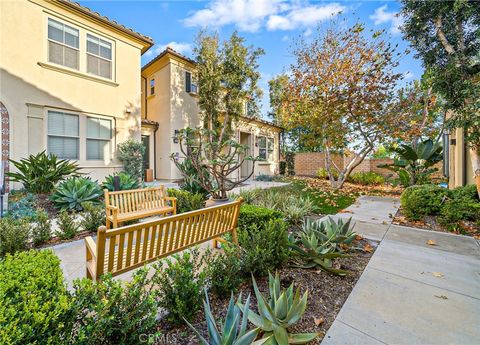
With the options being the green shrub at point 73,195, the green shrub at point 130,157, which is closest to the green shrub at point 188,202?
the green shrub at point 73,195

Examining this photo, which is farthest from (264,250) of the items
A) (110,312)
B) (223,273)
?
(110,312)

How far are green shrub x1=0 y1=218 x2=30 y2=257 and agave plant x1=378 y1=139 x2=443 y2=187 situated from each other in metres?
10.2

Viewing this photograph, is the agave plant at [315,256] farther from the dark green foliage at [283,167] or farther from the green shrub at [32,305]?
the dark green foliage at [283,167]

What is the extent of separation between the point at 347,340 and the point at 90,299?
2.12 meters

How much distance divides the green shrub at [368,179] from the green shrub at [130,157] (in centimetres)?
1258

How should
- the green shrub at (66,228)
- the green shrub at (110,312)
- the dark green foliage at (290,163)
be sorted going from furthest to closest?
the dark green foliage at (290,163), the green shrub at (66,228), the green shrub at (110,312)

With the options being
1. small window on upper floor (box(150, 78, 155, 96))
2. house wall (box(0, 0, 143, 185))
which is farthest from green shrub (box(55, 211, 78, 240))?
small window on upper floor (box(150, 78, 155, 96))

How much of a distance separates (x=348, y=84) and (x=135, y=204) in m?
9.73

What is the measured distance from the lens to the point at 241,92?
12.3 m

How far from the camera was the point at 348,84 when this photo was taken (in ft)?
31.4

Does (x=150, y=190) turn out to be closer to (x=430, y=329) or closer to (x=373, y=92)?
→ (x=430, y=329)

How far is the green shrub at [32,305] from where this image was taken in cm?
118

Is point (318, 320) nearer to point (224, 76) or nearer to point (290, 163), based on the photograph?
point (224, 76)

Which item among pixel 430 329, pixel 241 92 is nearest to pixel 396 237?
pixel 430 329
